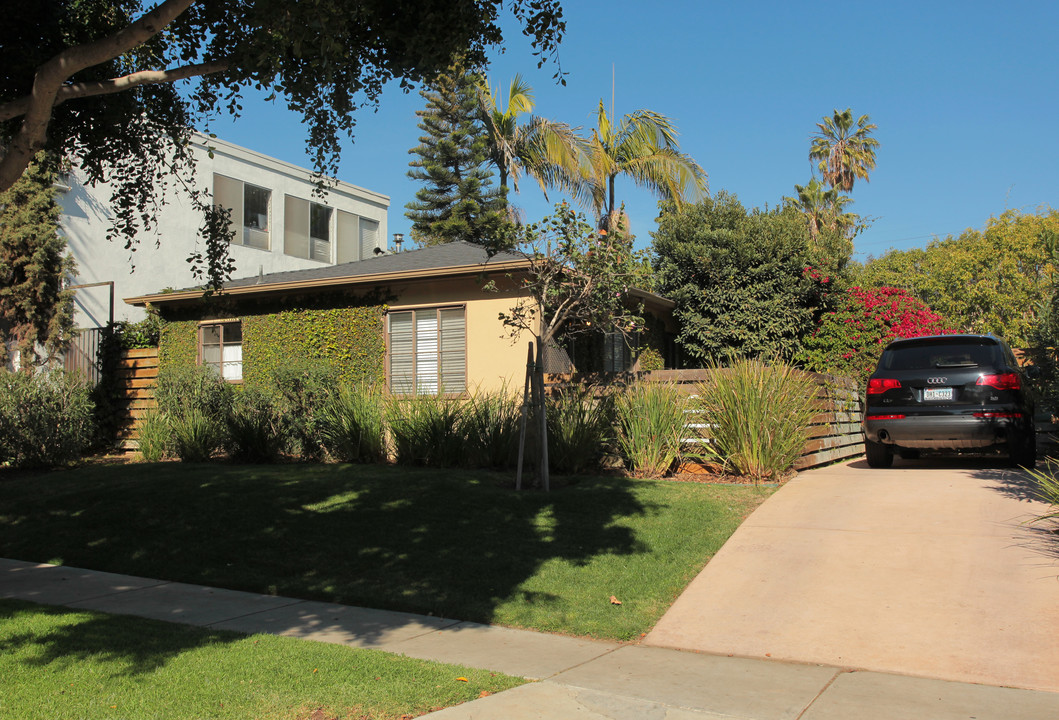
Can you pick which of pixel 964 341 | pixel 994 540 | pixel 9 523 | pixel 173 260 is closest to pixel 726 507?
pixel 994 540

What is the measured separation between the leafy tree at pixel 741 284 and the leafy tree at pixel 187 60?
36.2 ft

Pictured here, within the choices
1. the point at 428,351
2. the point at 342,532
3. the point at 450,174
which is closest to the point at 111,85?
the point at 342,532

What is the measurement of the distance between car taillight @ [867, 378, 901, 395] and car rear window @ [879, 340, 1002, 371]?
23 cm

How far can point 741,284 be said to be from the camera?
61.1ft

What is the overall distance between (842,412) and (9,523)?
11612 mm

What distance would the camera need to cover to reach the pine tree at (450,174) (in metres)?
35.8

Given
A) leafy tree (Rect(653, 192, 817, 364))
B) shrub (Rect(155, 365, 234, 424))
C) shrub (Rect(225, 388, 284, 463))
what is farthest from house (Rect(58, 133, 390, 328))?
leafy tree (Rect(653, 192, 817, 364))

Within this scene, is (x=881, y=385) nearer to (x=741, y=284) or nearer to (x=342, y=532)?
(x=342, y=532)

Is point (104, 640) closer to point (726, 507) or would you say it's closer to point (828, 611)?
point (828, 611)

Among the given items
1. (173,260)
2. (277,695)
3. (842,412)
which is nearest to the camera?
(277,695)

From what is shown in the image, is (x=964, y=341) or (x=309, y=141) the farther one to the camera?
(x=964, y=341)

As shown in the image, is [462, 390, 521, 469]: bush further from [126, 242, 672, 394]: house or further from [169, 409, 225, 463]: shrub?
[169, 409, 225, 463]: shrub

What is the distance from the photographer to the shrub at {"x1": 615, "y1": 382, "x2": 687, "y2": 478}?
10680mm

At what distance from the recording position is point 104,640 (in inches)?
211
